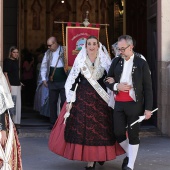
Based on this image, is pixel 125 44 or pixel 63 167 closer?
pixel 125 44

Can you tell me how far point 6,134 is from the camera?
5.04 meters

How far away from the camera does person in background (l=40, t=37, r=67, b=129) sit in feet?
32.5

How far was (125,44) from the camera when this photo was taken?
670 centimetres

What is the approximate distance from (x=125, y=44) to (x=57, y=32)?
13.1 m

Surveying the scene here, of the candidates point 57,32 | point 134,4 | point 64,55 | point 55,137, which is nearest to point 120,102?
point 55,137

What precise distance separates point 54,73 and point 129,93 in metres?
3.45

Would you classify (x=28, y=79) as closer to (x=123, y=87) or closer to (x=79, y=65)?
(x=79, y=65)

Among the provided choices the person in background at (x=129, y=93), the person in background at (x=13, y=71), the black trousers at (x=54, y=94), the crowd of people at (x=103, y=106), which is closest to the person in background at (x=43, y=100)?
the black trousers at (x=54, y=94)

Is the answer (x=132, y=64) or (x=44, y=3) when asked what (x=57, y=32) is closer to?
(x=44, y=3)

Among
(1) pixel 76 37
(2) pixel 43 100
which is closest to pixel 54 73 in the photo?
(1) pixel 76 37

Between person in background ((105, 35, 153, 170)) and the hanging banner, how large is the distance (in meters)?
1.99

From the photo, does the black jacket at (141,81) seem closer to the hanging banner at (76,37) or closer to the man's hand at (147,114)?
the man's hand at (147,114)

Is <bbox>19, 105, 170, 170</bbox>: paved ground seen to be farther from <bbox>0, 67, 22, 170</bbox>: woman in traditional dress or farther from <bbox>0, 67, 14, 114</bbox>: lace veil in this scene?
<bbox>0, 67, 14, 114</bbox>: lace veil

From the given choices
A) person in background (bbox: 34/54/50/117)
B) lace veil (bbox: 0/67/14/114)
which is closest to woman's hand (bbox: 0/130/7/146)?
lace veil (bbox: 0/67/14/114)
